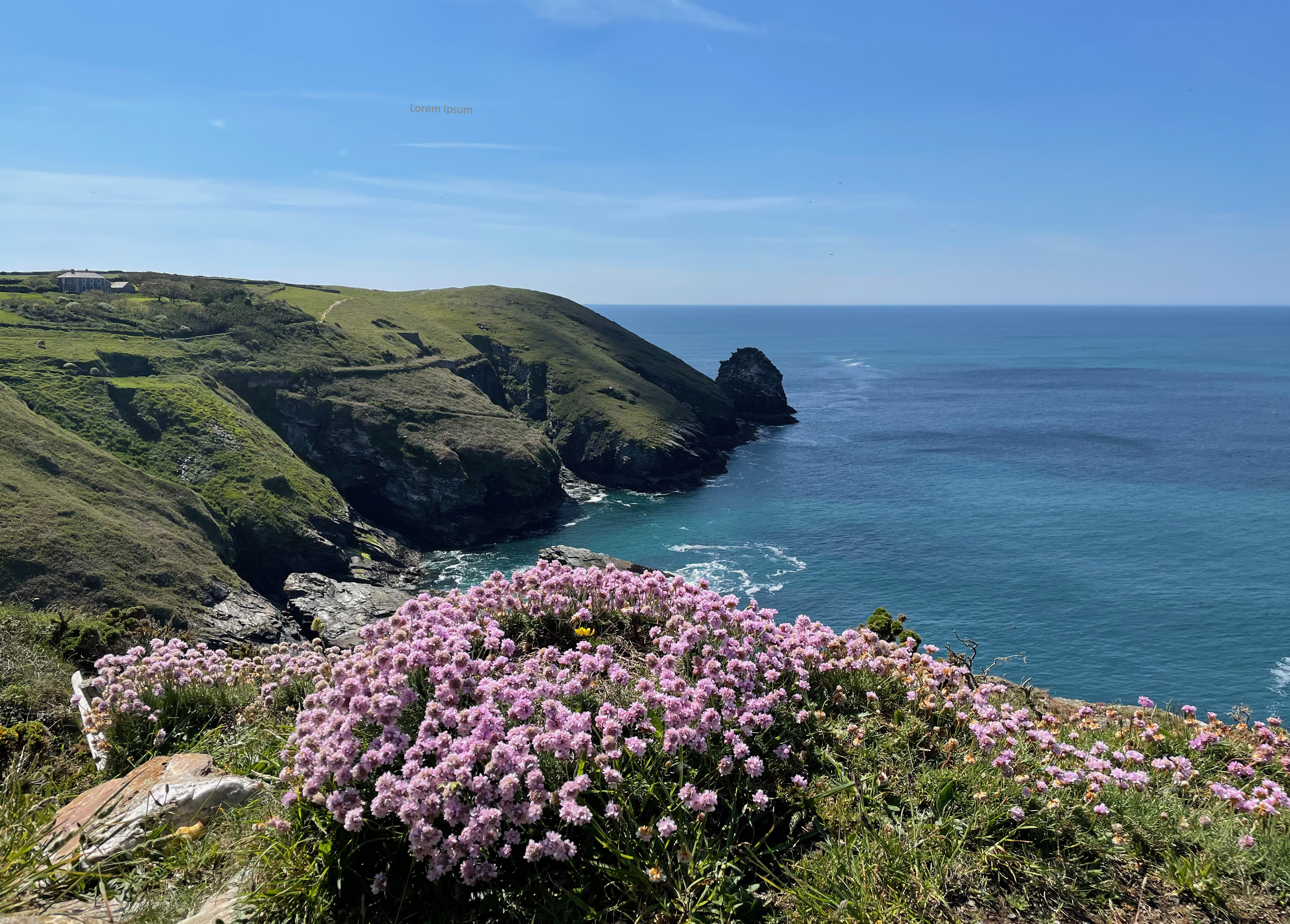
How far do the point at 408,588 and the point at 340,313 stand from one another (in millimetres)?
88362

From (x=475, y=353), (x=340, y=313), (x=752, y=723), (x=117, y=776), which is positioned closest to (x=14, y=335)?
(x=340, y=313)

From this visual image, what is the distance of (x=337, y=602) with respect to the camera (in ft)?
202

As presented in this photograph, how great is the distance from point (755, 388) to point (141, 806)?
459 feet

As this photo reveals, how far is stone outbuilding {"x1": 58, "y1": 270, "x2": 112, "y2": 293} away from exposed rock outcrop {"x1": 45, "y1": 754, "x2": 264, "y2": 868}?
14387 centimetres

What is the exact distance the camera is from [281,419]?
9531 centimetres

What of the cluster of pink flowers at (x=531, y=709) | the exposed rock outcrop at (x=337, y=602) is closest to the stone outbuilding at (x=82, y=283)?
the exposed rock outcrop at (x=337, y=602)

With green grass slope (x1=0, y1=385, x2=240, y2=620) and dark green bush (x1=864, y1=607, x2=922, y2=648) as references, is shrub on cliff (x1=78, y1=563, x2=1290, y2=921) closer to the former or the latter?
dark green bush (x1=864, y1=607, x2=922, y2=648)

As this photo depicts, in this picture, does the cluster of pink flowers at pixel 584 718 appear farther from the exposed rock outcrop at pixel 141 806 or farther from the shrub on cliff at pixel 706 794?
the exposed rock outcrop at pixel 141 806

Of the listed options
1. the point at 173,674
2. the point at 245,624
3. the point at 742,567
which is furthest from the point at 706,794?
the point at 742,567

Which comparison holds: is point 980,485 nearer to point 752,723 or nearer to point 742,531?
point 742,531

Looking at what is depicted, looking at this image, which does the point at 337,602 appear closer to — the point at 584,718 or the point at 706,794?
the point at 584,718

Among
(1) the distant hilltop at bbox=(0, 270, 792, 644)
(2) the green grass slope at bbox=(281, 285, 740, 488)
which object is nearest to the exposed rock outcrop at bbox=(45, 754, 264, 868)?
(1) the distant hilltop at bbox=(0, 270, 792, 644)

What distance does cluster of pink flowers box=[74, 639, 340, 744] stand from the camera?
8.56 m

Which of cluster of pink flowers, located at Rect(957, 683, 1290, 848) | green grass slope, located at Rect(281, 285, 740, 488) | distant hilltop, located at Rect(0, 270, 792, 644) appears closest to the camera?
cluster of pink flowers, located at Rect(957, 683, 1290, 848)
